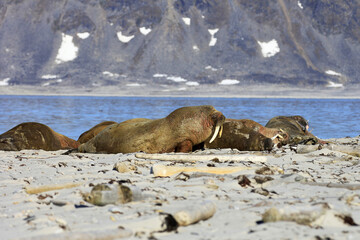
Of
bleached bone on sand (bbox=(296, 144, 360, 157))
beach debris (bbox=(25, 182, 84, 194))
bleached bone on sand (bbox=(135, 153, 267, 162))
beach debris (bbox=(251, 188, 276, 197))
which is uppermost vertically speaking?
beach debris (bbox=(251, 188, 276, 197))

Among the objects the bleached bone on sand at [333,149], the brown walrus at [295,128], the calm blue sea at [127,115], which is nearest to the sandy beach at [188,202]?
the bleached bone on sand at [333,149]

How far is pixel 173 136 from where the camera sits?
1230 centimetres

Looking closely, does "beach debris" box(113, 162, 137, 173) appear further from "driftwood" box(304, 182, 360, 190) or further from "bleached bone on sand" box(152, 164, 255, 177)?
"driftwood" box(304, 182, 360, 190)

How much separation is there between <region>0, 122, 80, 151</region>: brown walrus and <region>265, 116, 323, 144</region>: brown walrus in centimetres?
709

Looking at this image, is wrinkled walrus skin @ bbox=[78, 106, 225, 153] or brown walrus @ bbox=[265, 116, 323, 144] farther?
brown walrus @ bbox=[265, 116, 323, 144]

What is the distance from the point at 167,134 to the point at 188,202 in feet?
21.5

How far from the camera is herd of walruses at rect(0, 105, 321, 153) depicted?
12273 mm

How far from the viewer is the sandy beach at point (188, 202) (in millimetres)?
4516

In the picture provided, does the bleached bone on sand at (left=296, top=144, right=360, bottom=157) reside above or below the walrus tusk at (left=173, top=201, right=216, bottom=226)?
below

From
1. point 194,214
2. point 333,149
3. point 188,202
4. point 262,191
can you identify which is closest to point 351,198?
point 262,191

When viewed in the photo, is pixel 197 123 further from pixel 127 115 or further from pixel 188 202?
pixel 127 115

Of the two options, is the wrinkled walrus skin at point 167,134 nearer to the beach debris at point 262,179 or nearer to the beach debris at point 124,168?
the beach debris at point 124,168

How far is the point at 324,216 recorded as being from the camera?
4695mm

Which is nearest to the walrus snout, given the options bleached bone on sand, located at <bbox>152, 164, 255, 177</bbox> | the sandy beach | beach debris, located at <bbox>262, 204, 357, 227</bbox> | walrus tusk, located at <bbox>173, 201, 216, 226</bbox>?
the sandy beach
